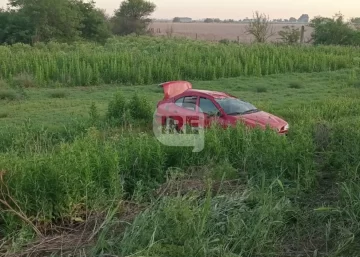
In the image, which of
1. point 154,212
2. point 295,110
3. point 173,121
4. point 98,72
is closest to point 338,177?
point 154,212

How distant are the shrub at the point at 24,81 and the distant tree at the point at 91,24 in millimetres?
21809

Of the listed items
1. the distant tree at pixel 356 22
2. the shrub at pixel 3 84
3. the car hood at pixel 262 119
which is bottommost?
the shrub at pixel 3 84

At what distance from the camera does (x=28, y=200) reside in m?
5.36

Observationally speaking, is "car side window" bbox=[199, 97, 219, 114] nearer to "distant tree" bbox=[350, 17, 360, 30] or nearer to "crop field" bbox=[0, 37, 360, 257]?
"crop field" bbox=[0, 37, 360, 257]

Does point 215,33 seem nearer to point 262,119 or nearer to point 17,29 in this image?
point 17,29

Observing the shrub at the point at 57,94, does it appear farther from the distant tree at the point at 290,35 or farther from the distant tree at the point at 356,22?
the distant tree at the point at 356,22

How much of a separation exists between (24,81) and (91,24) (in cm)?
2297

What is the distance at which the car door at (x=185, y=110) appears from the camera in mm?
11000

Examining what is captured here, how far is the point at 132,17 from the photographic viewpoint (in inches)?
2188

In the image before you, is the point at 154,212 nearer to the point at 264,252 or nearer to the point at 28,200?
the point at 264,252

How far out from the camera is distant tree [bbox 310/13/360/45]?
35.5 metres

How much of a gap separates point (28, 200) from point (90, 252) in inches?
52.5

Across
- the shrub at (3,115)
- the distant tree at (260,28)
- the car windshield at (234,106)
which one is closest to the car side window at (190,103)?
the car windshield at (234,106)

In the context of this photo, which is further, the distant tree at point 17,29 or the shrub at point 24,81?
the distant tree at point 17,29
